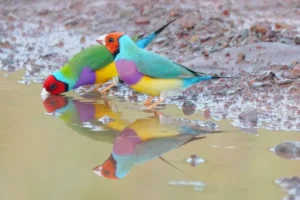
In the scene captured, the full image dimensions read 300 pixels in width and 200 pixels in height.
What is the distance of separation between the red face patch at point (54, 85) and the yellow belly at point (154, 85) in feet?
3.03

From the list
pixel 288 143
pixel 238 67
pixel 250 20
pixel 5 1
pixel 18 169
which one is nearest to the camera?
pixel 18 169

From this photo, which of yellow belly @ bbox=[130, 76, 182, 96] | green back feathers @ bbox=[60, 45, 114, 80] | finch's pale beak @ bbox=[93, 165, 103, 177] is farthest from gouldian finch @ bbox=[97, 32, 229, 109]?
finch's pale beak @ bbox=[93, 165, 103, 177]

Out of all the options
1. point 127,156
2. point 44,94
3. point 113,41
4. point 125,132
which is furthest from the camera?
point 44,94

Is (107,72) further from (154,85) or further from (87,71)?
(154,85)

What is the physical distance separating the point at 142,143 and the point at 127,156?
1.24 ft

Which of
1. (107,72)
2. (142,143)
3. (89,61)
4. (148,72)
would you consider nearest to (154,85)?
(148,72)

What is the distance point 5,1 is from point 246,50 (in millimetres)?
5451

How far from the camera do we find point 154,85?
6637 mm

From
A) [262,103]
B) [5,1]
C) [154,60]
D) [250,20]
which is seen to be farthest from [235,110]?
[5,1]

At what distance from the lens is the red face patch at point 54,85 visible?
285 inches

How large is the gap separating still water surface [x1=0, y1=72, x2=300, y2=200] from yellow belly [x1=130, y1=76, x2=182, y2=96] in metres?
0.16

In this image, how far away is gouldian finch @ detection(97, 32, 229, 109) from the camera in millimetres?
6574

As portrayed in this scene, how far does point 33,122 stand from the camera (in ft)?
19.9

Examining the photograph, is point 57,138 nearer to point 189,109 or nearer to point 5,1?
point 189,109
